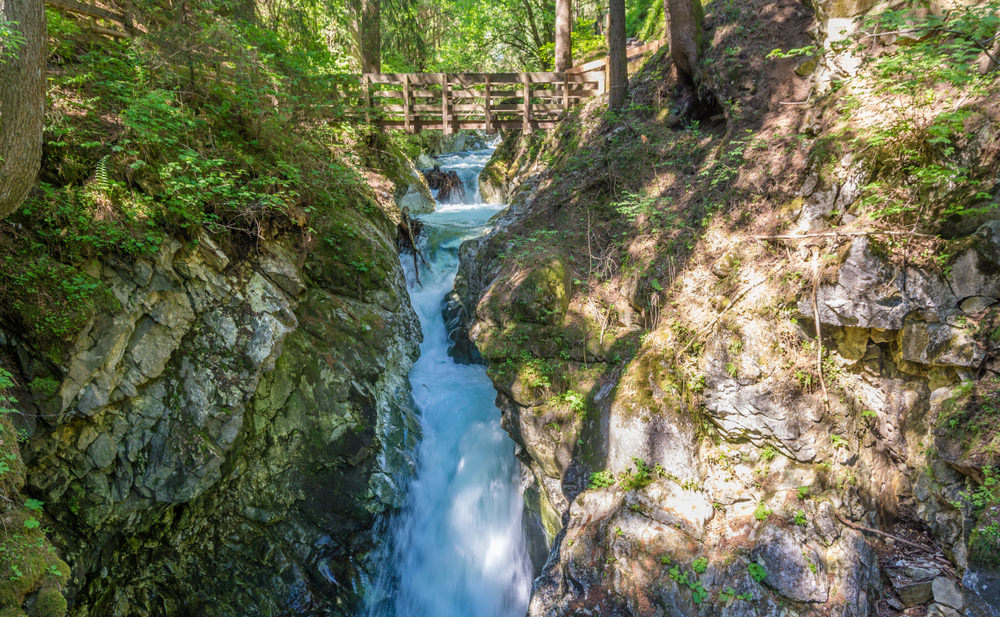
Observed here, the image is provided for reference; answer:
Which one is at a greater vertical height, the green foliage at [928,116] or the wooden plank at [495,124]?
the wooden plank at [495,124]

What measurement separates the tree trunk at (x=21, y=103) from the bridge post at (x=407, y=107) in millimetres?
7374

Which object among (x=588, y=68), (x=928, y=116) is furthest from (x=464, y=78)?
(x=928, y=116)

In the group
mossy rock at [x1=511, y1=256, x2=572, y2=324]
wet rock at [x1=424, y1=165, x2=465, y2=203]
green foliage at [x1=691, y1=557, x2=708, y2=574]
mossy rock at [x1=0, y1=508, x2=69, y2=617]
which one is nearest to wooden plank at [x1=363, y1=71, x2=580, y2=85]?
wet rock at [x1=424, y1=165, x2=465, y2=203]

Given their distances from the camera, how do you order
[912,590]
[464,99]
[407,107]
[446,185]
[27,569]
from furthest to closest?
[446,185]
[464,99]
[407,107]
[912,590]
[27,569]

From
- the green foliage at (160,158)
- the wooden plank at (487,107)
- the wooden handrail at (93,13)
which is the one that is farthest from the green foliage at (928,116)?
the wooden handrail at (93,13)

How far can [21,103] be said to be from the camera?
11.1ft

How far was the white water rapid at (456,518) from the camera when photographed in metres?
6.59

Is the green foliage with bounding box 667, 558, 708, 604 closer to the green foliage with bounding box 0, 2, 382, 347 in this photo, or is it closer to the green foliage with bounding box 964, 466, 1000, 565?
the green foliage with bounding box 964, 466, 1000, 565

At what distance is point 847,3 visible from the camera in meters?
5.10

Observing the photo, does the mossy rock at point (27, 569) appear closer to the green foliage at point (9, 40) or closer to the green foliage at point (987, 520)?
the green foliage at point (9, 40)

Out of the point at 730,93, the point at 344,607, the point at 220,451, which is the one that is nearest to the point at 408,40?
the point at 730,93

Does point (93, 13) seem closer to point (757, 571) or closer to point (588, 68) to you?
point (588, 68)

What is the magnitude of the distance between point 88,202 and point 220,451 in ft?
10.3

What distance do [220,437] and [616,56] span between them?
367 inches
